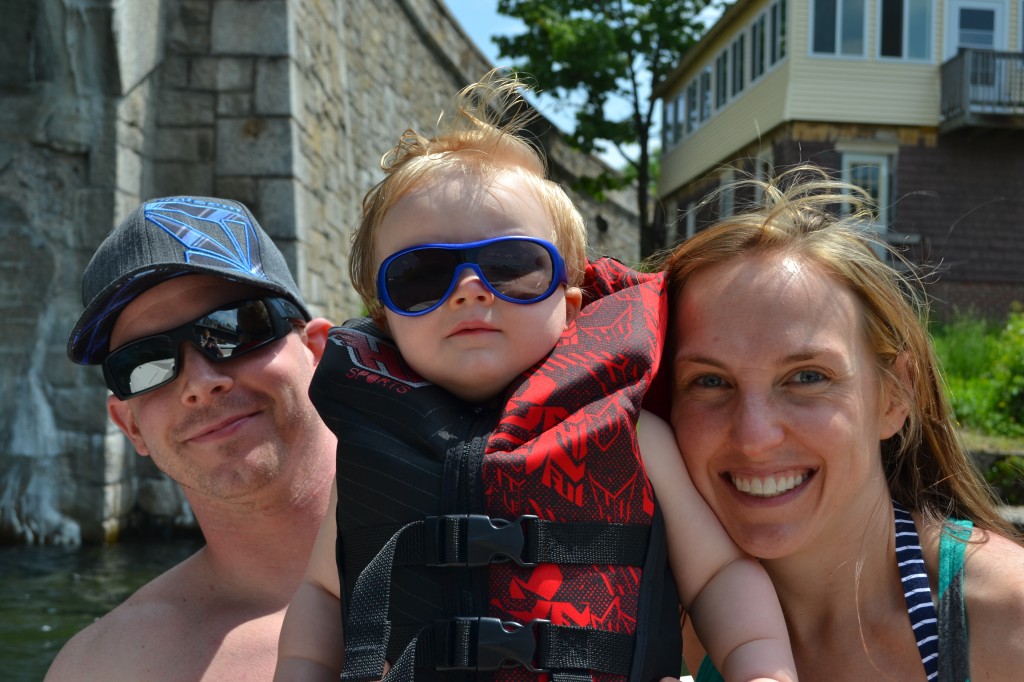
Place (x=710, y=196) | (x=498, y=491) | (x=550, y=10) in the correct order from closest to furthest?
(x=498, y=491)
(x=710, y=196)
(x=550, y=10)

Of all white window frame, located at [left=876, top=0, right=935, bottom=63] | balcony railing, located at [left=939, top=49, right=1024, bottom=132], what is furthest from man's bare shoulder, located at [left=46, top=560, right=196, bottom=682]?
white window frame, located at [left=876, top=0, right=935, bottom=63]

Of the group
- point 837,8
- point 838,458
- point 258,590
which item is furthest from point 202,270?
point 837,8

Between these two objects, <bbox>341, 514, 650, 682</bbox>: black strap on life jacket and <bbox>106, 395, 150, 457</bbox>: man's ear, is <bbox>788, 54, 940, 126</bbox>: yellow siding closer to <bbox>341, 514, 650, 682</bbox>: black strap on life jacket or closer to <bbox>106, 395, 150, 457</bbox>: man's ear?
<bbox>106, 395, 150, 457</bbox>: man's ear

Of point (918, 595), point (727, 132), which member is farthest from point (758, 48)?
point (918, 595)

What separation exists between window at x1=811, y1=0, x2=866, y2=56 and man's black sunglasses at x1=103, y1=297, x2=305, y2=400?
672 inches

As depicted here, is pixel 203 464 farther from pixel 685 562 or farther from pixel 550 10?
pixel 550 10

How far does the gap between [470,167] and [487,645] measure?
85cm

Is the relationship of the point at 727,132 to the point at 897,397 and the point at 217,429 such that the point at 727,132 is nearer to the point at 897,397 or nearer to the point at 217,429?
the point at 217,429

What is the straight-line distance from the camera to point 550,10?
2272cm

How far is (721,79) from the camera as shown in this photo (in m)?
21.3

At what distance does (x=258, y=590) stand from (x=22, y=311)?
17.9 feet

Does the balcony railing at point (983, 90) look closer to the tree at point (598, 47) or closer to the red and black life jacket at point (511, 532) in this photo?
the tree at point (598, 47)

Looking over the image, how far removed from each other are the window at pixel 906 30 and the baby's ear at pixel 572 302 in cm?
1775

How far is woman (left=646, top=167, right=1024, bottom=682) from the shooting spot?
1697mm
